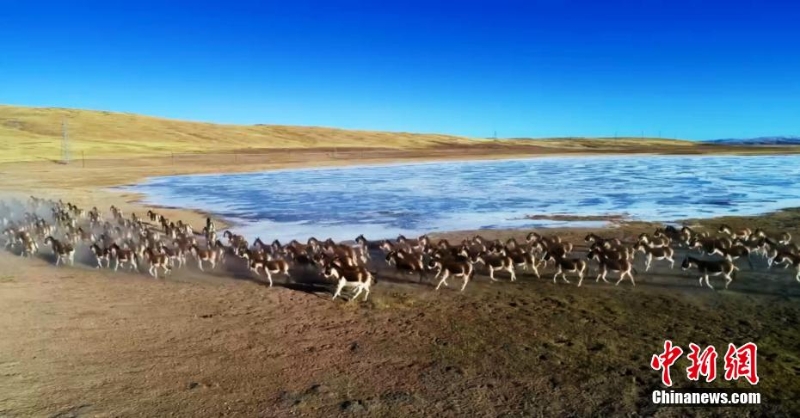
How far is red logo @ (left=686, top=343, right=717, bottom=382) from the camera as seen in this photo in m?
7.73

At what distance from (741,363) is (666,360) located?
963 mm

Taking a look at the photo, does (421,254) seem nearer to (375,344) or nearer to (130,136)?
(375,344)

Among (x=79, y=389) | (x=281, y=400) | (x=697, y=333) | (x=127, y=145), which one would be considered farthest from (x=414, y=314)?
(x=127, y=145)

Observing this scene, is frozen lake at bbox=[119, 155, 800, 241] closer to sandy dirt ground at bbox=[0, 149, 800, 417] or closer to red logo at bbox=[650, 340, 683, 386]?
sandy dirt ground at bbox=[0, 149, 800, 417]

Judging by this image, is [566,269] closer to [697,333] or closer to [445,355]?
[697,333]

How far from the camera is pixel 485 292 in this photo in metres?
12.0

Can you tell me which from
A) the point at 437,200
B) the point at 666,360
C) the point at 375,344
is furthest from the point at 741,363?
the point at 437,200

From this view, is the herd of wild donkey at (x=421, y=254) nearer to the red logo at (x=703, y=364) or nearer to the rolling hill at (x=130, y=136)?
the red logo at (x=703, y=364)

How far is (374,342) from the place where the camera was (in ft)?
29.8

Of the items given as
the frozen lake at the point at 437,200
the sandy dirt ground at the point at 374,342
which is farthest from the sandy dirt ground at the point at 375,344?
the frozen lake at the point at 437,200

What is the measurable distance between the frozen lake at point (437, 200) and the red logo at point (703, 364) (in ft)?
39.6

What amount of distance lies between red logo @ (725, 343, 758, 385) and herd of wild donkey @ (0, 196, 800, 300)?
4.12 metres

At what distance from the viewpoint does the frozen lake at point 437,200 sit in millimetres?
21781

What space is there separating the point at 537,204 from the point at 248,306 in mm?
19027
